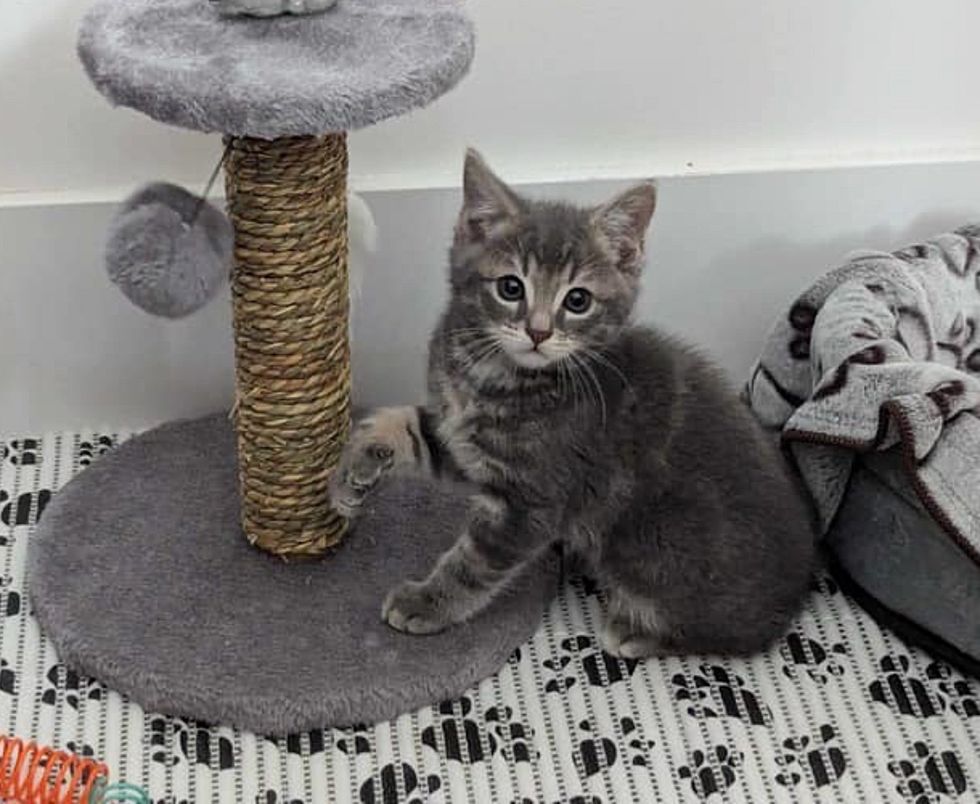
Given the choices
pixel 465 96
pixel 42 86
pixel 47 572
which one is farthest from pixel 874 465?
pixel 42 86

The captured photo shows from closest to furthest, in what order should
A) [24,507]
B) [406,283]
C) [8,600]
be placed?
[8,600], [24,507], [406,283]

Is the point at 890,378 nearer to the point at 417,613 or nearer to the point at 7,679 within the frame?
the point at 417,613

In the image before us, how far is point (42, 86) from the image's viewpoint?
1.77 metres

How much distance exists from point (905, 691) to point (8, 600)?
1.00 metres

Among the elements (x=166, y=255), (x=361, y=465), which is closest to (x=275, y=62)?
(x=166, y=255)

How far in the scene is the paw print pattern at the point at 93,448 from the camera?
1.91 meters

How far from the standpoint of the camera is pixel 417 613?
1633 mm

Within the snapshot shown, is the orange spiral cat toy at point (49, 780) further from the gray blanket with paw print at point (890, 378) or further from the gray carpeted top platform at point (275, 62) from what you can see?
the gray blanket with paw print at point (890, 378)

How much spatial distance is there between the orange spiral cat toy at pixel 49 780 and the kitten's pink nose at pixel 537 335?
22.4 inches

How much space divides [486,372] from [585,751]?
1.33 feet

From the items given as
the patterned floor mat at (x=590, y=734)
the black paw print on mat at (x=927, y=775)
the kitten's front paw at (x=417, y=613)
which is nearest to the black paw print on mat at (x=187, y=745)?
the patterned floor mat at (x=590, y=734)

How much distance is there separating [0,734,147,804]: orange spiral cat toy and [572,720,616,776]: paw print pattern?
0.44 m

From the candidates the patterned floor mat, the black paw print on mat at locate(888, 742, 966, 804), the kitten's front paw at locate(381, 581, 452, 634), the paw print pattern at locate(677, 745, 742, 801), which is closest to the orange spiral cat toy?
the patterned floor mat

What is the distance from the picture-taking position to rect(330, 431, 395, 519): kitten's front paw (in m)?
1.59
